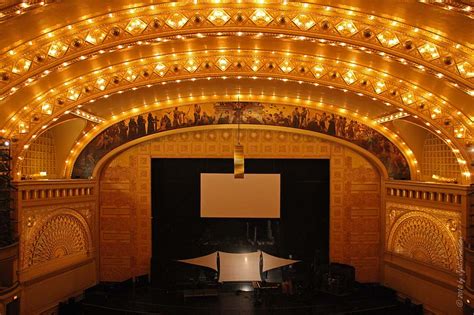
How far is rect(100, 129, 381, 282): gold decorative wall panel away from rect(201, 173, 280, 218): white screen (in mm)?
1180

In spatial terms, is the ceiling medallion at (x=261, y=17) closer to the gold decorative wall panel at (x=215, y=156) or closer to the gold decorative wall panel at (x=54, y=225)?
the gold decorative wall panel at (x=215, y=156)

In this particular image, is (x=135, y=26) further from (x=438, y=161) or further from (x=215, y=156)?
(x=438, y=161)

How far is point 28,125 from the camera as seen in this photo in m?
15.2

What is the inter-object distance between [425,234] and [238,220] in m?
8.16

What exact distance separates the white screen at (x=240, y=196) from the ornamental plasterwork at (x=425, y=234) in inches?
205

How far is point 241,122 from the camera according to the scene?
19531 millimetres

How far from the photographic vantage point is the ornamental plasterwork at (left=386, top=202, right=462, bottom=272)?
15883mm

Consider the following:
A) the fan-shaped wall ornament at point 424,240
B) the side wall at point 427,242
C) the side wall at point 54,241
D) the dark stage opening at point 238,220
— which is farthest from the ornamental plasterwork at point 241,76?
the dark stage opening at point 238,220

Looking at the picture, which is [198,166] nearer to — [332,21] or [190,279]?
[190,279]

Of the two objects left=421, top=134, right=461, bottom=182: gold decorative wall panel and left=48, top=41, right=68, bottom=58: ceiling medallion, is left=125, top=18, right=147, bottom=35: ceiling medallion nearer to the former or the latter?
left=48, top=41, right=68, bottom=58: ceiling medallion

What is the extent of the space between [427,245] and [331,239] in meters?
4.47

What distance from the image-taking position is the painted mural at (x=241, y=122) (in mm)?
19406

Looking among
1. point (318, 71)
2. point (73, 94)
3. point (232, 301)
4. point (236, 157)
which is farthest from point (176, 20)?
point (232, 301)

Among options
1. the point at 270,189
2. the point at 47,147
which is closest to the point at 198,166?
the point at 270,189
